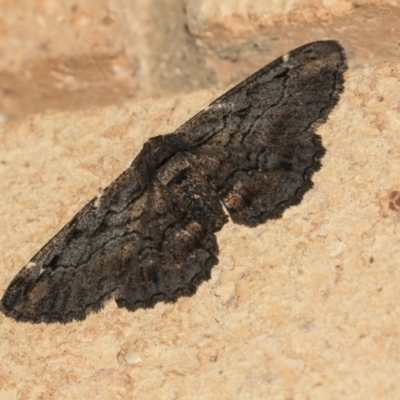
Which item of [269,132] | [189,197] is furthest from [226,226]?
[269,132]

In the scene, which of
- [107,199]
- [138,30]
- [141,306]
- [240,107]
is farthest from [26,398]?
[138,30]

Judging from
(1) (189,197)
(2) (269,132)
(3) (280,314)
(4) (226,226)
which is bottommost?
(3) (280,314)

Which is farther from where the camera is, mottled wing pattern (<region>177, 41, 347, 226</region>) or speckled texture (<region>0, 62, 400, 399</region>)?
mottled wing pattern (<region>177, 41, 347, 226</region>)

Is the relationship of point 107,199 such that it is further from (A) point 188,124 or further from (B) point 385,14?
(B) point 385,14

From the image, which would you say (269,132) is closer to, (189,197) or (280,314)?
(189,197)

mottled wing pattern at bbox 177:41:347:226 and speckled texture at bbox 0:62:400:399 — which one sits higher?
mottled wing pattern at bbox 177:41:347:226

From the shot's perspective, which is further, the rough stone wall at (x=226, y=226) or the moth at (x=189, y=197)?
the moth at (x=189, y=197)

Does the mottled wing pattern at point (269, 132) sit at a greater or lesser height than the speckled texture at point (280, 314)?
greater
